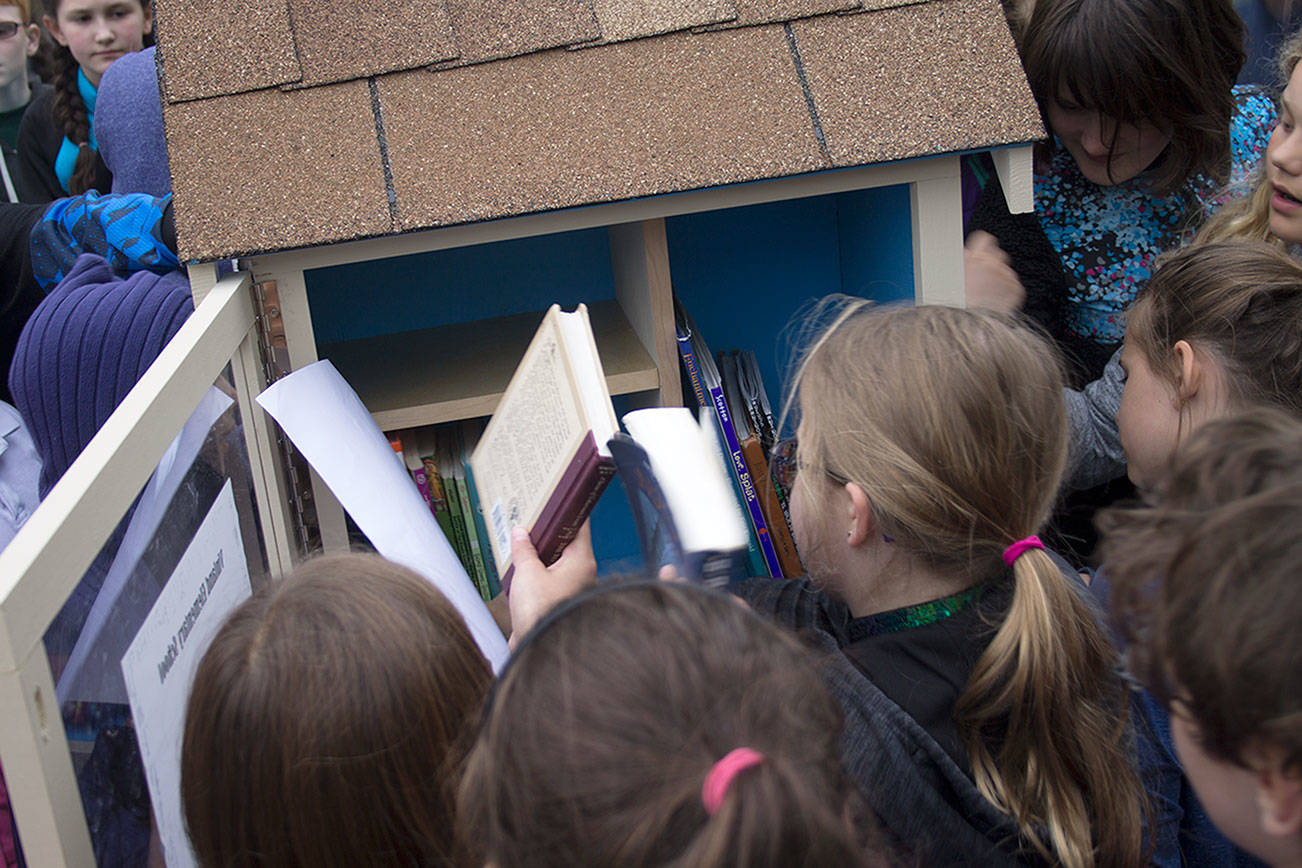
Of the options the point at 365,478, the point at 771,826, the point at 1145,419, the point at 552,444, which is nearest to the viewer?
the point at 771,826

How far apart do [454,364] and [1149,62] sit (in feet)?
3.73

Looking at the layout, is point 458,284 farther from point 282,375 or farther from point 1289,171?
point 1289,171

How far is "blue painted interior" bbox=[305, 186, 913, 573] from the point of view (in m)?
1.79

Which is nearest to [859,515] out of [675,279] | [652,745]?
[652,745]

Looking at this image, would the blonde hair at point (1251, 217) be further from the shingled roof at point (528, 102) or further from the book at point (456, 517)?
the book at point (456, 517)

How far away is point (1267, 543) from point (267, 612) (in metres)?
0.73

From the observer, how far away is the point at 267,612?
0.85 m

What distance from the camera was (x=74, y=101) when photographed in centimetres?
255

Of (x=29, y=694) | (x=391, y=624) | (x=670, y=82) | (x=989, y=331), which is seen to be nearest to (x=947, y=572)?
(x=989, y=331)

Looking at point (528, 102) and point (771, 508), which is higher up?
point (528, 102)

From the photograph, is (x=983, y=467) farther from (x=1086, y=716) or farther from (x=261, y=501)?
(x=261, y=501)

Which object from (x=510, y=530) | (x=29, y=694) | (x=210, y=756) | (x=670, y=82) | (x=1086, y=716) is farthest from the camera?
(x=670, y=82)

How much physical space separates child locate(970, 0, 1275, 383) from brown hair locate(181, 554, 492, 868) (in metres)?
1.15

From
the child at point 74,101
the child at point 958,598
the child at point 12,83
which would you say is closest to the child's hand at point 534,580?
the child at point 958,598
